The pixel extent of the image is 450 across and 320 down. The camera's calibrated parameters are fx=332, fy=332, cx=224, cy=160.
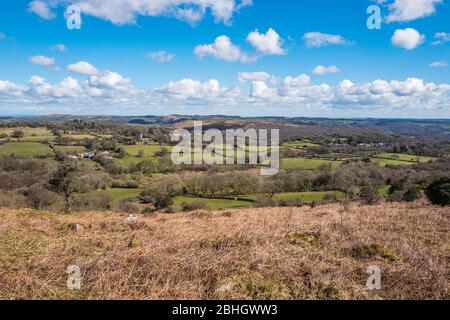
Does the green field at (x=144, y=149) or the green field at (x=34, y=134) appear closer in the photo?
the green field at (x=144, y=149)

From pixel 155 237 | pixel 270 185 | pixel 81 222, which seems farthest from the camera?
pixel 270 185

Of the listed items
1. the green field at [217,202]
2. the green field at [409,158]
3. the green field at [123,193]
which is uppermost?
the green field at [409,158]

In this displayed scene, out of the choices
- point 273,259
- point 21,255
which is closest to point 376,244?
point 273,259

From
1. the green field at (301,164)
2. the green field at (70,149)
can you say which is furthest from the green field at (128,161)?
the green field at (301,164)

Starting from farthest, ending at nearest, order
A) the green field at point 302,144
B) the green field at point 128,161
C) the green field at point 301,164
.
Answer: the green field at point 302,144 < the green field at point 128,161 < the green field at point 301,164

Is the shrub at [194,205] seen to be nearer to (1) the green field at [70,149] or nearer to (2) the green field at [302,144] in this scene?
(1) the green field at [70,149]

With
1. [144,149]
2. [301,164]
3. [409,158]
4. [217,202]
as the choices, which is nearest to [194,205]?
[217,202]

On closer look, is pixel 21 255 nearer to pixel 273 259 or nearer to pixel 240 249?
pixel 240 249
